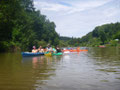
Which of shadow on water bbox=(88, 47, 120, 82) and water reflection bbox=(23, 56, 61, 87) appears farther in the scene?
shadow on water bbox=(88, 47, 120, 82)

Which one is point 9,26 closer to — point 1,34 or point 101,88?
point 1,34

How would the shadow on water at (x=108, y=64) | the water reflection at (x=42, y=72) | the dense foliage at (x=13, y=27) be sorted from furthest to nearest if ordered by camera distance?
1. the dense foliage at (x=13, y=27)
2. the shadow on water at (x=108, y=64)
3. the water reflection at (x=42, y=72)

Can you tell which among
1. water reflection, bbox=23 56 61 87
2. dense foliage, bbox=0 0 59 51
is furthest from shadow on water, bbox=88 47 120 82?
dense foliage, bbox=0 0 59 51

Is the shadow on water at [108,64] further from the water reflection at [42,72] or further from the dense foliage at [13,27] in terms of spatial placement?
the dense foliage at [13,27]

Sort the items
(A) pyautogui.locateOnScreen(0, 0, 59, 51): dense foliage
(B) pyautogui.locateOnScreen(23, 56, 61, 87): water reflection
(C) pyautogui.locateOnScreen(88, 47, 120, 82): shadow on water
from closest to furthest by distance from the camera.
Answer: (B) pyautogui.locateOnScreen(23, 56, 61, 87): water reflection < (C) pyautogui.locateOnScreen(88, 47, 120, 82): shadow on water < (A) pyautogui.locateOnScreen(0, 0, 59, 51): dense foliage

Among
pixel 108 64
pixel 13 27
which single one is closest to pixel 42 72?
pixel 108 64

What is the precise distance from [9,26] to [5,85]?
28972mm

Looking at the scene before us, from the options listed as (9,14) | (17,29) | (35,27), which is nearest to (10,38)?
(17,29)

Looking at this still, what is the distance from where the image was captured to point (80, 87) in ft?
18.7

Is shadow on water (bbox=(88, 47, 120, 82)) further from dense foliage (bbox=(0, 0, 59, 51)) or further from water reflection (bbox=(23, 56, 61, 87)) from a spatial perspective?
A: dense foliage (bbox=(0, 0, 59, 51))

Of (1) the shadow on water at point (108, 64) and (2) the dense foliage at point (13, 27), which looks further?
(2) the dense foliage at point (13, 27)

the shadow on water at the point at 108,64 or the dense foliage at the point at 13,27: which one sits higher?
the dense foliage at the point at 13,27

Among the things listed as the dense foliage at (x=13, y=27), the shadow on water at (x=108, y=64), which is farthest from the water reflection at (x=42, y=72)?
the dense foliage at (x=13, y=27)

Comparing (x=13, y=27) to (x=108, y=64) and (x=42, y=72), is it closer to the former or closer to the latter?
(x=108, y=64)
